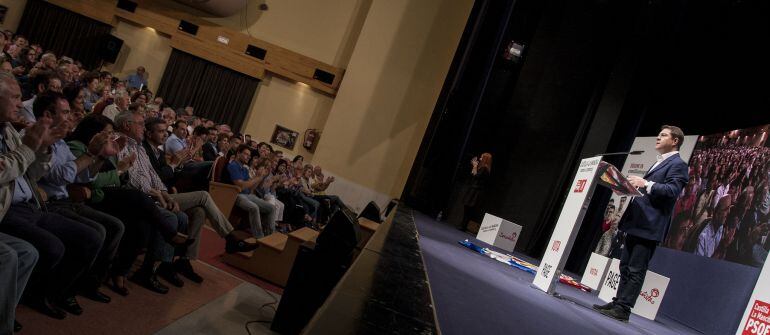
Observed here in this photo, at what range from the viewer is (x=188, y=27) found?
13.9 meters

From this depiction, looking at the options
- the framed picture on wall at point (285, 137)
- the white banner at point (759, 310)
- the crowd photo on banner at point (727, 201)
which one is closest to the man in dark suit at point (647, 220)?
the white banner at point (759, 310)

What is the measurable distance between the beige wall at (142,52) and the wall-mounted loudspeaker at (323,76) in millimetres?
3343

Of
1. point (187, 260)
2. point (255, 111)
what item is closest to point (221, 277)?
point (187, 260)

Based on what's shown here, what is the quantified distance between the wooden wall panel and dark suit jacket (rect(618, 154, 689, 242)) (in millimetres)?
10530

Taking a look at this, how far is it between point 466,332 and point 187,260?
9.76 ft

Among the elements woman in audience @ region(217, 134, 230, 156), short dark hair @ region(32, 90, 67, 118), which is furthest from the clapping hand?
woman in audience @ region(217, 134, 230, 156)

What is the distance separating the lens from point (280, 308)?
152 inches

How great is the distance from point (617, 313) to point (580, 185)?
879mm

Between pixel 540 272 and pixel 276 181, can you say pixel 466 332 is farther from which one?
pixel 276 181

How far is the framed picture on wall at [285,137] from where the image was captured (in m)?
13.8

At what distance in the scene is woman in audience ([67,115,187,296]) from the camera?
337cm

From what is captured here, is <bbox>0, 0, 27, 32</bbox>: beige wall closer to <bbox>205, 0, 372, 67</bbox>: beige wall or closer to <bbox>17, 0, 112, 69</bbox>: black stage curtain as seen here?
<bbox>17, 0, 112, 69</bbox>: black stage curtain

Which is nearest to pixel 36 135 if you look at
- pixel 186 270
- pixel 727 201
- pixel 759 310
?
pixel 186 270

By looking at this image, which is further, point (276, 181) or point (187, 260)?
point (276, 181)
